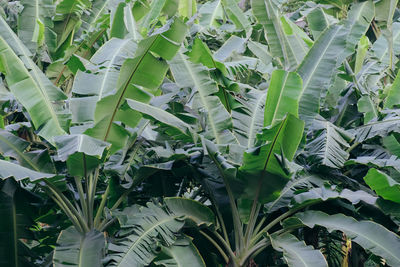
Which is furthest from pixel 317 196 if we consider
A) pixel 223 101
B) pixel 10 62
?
pixel 10 62

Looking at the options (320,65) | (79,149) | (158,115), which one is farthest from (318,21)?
(79,149)

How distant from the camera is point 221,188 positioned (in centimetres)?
519

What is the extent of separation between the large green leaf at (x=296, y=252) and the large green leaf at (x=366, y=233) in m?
0.20

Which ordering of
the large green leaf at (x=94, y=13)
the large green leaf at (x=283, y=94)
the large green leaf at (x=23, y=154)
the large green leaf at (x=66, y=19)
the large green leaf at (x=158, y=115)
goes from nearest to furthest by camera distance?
the large green leaf at (x=158, y=115), the large green leaf at (x=23, y=154), the large green leaf at (x=283, y=94), the large green leaf at (x=66, y=19), the large green leaf at (x=94, y=13)

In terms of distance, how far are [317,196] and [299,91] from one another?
3.12 feet

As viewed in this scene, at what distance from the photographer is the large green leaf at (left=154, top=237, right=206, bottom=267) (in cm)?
456

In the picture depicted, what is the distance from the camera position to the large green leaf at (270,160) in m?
4.51

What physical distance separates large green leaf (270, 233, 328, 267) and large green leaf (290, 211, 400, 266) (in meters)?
A: 0.20

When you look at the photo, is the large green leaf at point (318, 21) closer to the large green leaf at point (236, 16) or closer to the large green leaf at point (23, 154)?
the large green leaf at point (236, 16)

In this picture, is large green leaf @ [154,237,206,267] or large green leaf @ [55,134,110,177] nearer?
large green leaf @ [55,134,110,177]

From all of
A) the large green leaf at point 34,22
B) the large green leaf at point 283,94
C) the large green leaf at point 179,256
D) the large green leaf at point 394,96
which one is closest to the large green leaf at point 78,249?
the large green leaf at point 179,256

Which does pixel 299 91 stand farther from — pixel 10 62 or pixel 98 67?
pixel 10 62

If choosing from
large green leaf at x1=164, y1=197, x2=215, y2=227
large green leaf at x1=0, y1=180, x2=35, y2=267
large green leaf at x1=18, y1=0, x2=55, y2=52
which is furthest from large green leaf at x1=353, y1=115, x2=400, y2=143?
large green leaf at x1=18, y1=0, x2=55, y2=52

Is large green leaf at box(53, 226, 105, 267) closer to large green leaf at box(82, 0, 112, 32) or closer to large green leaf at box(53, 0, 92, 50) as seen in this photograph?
large green leaf at box(53, 0, 92, 50)
